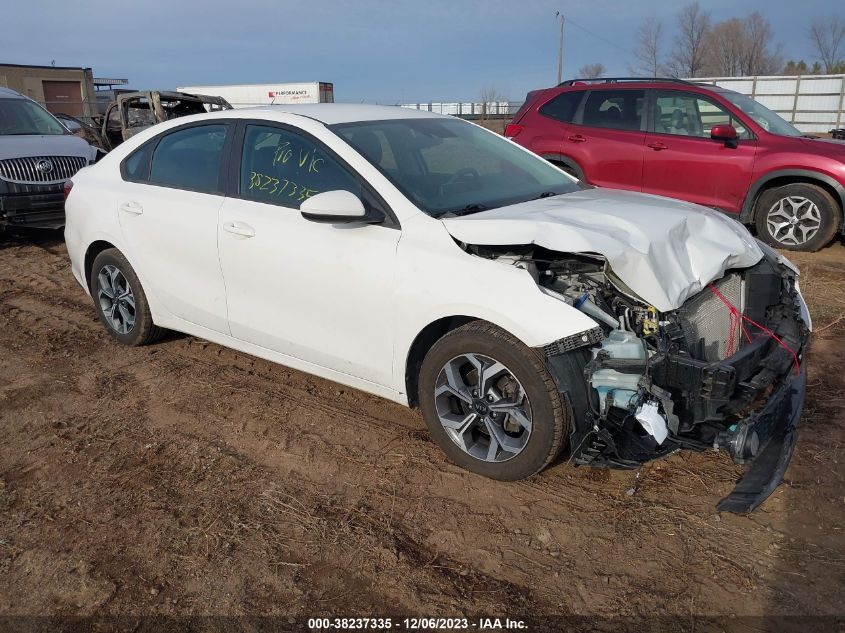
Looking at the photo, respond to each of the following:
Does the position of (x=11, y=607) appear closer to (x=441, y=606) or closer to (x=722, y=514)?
(x=441, y=606)

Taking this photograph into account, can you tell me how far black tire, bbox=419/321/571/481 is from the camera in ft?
10.0

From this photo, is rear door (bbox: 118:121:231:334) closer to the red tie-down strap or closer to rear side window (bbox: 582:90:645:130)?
the red tie-down strap

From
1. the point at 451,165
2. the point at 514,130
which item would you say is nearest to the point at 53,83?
the point at 514,130

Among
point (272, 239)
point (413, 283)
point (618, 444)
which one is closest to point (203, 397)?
point (272, 239)

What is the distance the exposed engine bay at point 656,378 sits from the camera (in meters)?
2.92

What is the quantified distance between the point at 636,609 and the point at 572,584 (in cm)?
26

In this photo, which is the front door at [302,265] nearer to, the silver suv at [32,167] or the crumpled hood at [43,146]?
the silver suv at [32,167]

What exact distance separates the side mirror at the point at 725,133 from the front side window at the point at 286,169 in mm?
5476

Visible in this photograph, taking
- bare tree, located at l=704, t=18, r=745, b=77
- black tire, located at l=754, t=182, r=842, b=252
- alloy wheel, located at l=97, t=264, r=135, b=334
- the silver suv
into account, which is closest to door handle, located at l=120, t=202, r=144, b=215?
alloy wheel, located at l=97, t=264, r=135, b=334

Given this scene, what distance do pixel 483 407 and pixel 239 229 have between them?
1864mm

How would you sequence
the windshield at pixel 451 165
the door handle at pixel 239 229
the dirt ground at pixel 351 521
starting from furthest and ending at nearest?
the door handle at pixel 239 229, the windshield at pixel 451 165, the dirt ground at pixel 351 521

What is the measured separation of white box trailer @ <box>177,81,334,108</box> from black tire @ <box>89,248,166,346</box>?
88.9 feet

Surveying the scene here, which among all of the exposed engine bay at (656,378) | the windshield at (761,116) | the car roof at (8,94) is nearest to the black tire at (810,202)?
the windshield at (761,116)

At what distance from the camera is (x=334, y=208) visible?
11.3 ft
